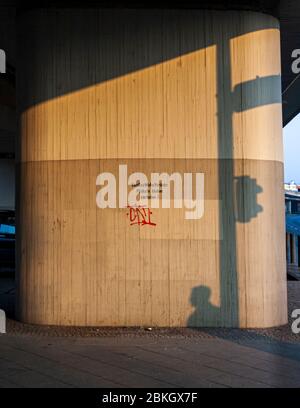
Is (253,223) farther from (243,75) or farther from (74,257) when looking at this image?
(74,257)

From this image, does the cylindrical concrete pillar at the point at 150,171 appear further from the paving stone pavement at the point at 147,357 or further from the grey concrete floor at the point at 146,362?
the grey concrete floor at the point at 146,362

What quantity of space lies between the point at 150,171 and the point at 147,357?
291 centimetres

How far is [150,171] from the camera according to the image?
7.60 m

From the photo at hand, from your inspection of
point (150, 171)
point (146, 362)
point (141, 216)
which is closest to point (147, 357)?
point (146, 362)

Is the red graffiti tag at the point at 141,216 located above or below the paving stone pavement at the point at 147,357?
above

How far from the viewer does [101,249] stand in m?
7.59

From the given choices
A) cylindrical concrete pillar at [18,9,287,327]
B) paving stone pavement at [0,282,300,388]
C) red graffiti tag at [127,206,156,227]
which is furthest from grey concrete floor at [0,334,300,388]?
red graffiti tag at [127,206,156,227]

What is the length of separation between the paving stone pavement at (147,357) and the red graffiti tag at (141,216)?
1.61m

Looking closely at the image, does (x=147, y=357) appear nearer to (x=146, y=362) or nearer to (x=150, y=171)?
(x=146, y=362)

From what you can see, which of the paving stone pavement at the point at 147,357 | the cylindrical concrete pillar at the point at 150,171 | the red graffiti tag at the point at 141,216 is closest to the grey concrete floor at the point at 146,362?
the paving stone pavement at the point at 147,357

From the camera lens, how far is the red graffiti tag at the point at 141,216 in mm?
7570

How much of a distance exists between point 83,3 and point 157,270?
14.3ft

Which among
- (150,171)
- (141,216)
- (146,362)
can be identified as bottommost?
(146,362)
